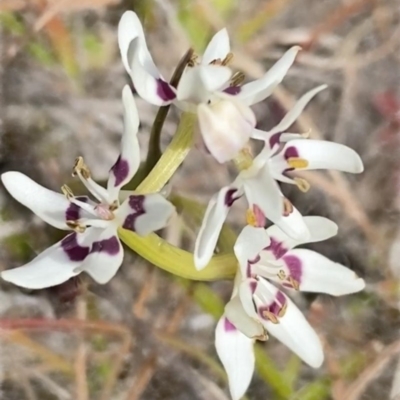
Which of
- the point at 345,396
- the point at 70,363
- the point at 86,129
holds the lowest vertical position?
the point at 345,396

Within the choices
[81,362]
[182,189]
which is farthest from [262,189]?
[81,362]

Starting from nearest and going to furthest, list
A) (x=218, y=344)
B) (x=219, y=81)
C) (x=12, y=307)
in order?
(x=219, y=81), (x=218, y=344), (x=12, y=307)

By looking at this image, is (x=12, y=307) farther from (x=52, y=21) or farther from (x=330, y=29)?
(x=330, y=29)

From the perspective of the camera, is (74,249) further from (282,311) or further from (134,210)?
(282,311)

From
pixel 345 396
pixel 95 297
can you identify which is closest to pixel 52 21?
pixel 95 297

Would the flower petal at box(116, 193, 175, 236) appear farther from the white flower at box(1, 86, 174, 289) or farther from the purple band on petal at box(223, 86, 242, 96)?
the purple band on petal at box(223, 86, 242, 96)

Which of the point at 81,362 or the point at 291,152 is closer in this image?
the point at 291,152

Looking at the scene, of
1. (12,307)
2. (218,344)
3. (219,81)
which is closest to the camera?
(219,81)

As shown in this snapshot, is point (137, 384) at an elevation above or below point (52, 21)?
below
